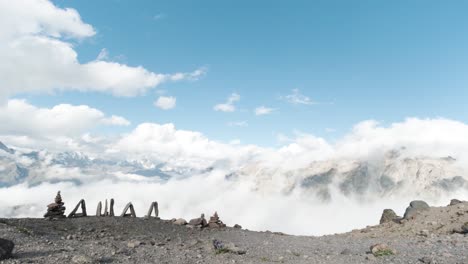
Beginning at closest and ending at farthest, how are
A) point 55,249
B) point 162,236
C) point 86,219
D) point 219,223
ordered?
1. point 55,249
2. point 162,236
3. point 86,219
4. point 219,223

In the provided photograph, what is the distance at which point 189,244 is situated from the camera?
24719 millimetres

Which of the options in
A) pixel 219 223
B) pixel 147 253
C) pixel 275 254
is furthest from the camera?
pixel 219 223

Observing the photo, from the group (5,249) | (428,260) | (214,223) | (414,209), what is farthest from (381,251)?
(414,209)

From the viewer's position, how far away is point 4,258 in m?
15.8

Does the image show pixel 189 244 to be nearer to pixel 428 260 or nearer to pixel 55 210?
pixel 428 260

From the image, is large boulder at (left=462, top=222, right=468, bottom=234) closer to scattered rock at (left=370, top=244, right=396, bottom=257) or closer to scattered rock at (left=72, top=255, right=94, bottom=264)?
scattered rock at (left=370, top=244, right=396, bottom=257)

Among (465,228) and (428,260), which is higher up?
(465,228)

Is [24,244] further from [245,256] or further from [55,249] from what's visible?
[245,256]

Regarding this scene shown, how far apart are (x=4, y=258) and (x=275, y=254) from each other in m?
A: 14.1

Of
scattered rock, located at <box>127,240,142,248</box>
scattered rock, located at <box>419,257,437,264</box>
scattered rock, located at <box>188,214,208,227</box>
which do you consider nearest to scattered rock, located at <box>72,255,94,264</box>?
scattered rock, located at <box>127,240,142,248</box>

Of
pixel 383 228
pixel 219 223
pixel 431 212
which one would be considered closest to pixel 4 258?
pixel 219 223

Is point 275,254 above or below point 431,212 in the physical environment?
below

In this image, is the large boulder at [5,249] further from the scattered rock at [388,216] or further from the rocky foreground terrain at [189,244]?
the scattered rock at [388,216]

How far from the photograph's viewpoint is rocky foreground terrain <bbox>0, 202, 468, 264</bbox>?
18.8m
